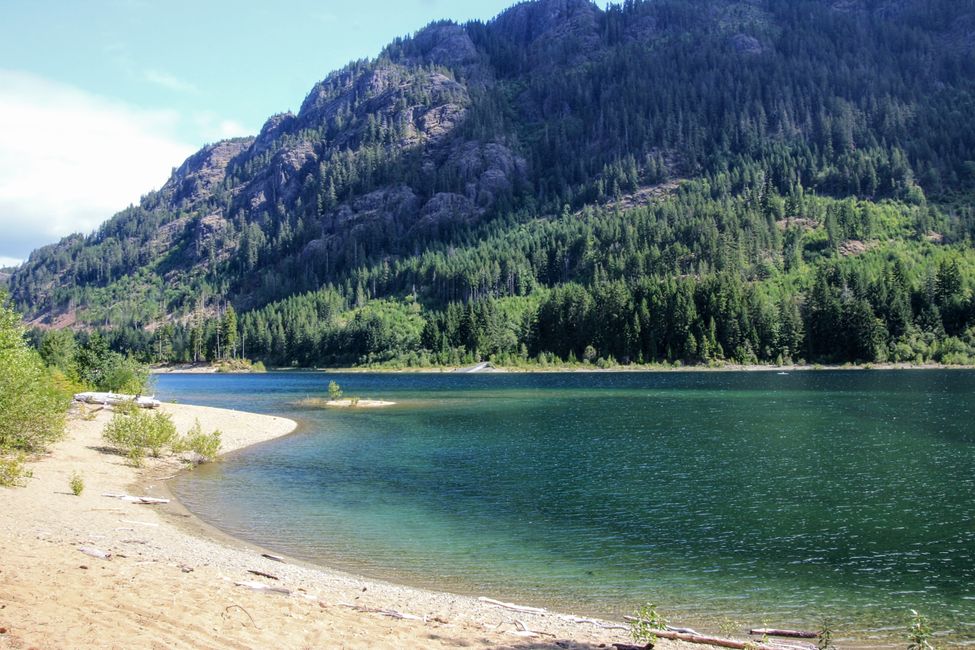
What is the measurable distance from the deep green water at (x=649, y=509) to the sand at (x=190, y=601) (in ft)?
8.83

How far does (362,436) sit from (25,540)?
36585mm

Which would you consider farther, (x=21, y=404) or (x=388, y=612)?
(x=21, y=404)

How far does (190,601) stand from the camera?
44.2 feet

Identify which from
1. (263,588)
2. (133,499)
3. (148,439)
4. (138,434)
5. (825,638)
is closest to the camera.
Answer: (825,638)

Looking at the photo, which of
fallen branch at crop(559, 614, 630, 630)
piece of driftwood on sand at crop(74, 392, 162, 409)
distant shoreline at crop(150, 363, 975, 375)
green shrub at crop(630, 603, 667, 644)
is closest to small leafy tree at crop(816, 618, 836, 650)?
green shrub at crop(630, 603, 667, 644)

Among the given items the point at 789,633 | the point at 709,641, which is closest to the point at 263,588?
the point at 709,641

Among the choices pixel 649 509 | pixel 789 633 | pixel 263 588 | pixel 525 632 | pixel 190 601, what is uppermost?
pixel 190 601

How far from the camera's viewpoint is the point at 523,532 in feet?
82.4

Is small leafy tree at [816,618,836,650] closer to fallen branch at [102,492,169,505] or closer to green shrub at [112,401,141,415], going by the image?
fallen branch at [102,492,169,505]

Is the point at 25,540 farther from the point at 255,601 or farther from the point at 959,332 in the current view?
the point at 959,332

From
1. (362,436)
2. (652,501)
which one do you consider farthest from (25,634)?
(362,436)

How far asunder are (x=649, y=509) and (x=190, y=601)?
2060 centimetres

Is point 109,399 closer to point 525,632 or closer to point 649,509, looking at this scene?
point 649,509

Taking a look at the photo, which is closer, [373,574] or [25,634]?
[25,634]
